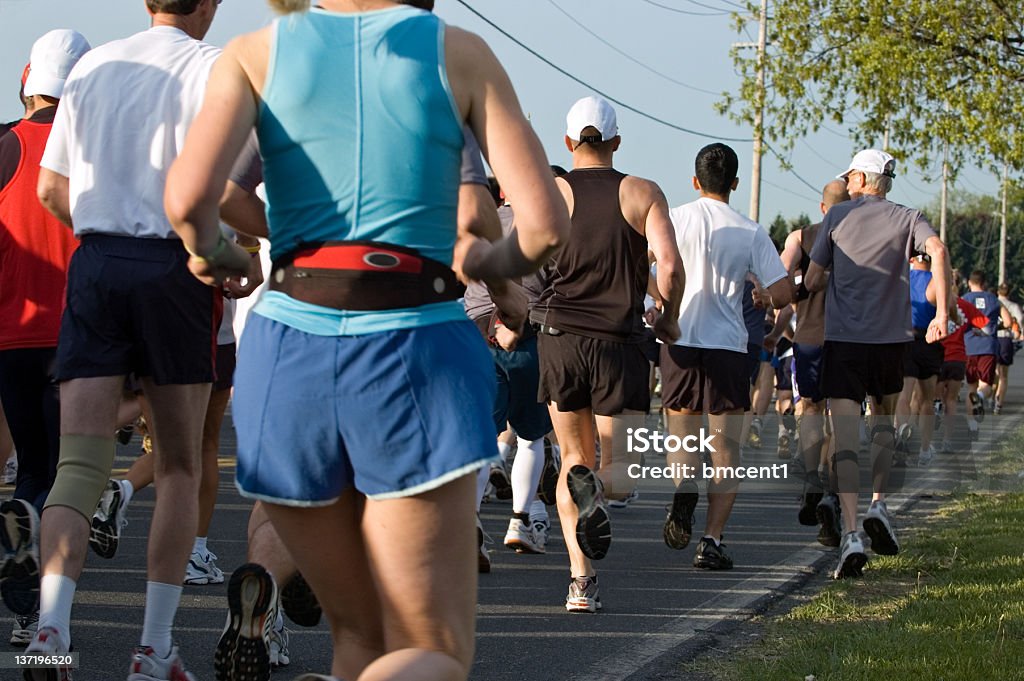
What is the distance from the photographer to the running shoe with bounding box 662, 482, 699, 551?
7.88 meters

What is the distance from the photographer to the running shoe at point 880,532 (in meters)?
7.84

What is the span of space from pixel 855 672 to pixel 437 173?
118 inches

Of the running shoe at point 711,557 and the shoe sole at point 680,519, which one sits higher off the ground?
the shoe sole at point 680,519

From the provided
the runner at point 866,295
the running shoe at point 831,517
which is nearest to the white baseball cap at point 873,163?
the runner at point 866,295

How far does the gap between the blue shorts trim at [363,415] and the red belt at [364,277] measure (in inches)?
2.4

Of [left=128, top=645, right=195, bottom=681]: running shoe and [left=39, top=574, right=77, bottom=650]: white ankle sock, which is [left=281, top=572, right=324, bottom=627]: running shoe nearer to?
[left=39, top=574, right=77, bottom=650]: white ankle sock

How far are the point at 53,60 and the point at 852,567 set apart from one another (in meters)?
4.45

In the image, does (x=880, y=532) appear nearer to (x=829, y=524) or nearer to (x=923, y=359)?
(x=829, y=524)

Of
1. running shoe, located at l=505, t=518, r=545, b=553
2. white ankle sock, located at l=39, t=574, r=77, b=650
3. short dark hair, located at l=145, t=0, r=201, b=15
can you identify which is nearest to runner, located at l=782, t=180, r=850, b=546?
running shoe, located at l=505, t=518, r=545, b=553

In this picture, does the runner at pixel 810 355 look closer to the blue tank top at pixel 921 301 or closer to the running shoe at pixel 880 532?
the running shoe at pixel 880 532

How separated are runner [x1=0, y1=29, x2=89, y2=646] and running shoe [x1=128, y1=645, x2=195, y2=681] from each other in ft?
2.82

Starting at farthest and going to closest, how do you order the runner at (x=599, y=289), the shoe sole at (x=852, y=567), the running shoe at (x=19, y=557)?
the shoe sole at (x=852, y=567), the runner at (x=599, y=289), the running shoe at (x=19, y=557)

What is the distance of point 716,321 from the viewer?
8.27 metres

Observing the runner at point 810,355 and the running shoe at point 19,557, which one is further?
the runner at point 810,355
